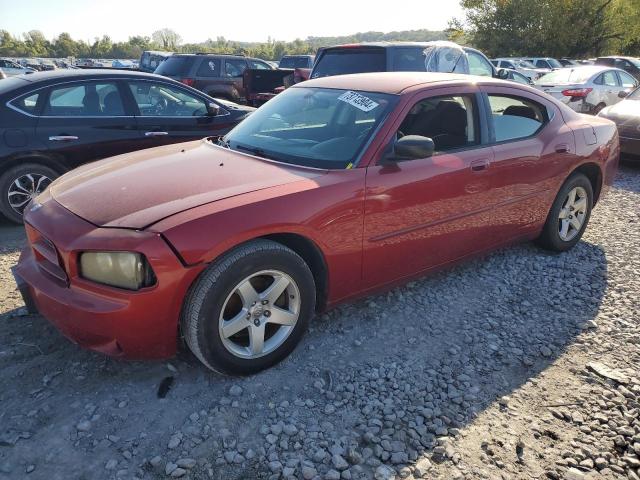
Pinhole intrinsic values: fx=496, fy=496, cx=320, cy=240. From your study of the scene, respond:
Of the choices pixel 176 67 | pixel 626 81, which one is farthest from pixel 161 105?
pixel 626 81

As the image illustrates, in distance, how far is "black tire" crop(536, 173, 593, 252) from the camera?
432 centimetres

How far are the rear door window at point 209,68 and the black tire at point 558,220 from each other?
9820 mm

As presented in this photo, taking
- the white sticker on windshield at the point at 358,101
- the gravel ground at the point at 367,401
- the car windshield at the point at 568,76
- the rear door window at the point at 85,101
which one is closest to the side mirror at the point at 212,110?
the rear door window at the point at 85,101

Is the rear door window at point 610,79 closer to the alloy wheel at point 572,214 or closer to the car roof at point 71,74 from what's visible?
the alloy wheel at point 572,214

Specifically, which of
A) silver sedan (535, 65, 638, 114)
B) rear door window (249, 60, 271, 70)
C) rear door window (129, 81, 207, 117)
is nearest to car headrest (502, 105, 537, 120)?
rear door window (129, 81, 207, 117)

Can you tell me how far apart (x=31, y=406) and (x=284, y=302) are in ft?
4.53

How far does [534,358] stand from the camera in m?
3.02

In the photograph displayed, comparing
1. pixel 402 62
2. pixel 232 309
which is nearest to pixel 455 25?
pixel 402 62

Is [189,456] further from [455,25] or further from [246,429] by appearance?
[455,25]

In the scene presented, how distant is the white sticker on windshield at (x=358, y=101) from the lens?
3.31 m

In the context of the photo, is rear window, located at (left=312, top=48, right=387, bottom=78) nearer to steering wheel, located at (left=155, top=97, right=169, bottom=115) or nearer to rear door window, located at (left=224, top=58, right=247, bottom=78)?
steering wheel, located at (left=155, top=97, right=169, bottom=115)

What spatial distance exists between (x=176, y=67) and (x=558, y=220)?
1016 cm

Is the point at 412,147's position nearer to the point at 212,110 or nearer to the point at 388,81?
the point at 388,81

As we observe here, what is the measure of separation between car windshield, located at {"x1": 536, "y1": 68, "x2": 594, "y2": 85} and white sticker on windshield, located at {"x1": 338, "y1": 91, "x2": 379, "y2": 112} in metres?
10.3
